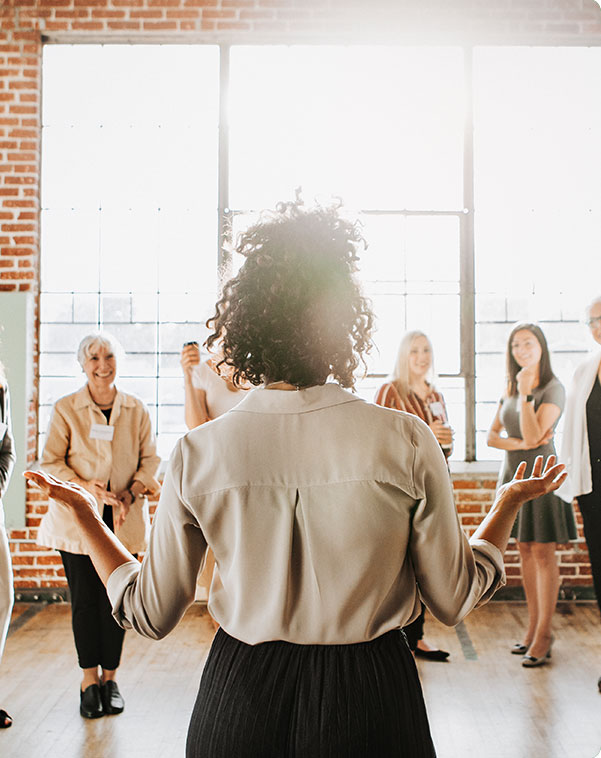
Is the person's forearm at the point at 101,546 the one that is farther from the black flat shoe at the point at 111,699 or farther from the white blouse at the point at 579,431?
the white blouse at the point at 579,431

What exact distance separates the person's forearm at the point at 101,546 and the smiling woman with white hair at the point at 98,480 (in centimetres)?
204

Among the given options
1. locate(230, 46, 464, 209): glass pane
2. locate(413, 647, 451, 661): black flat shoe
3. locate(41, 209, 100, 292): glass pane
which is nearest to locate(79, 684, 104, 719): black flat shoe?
locate(413, 647, 451, 661): black flat shoe

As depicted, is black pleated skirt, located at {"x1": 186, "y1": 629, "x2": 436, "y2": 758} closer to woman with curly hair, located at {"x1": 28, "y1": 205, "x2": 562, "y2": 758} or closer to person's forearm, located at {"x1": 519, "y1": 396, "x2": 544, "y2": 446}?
woman with curly hair, located at {"x1": 28, "y1": 205, "x2": 562, "y2": 758}

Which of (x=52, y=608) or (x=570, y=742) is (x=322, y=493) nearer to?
(x=570, y=742)

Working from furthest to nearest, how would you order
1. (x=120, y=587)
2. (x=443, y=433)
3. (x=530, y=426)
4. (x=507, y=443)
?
(x=507, y=443)
(x=530, y=426)
(x=443, y=433)
(x=120, y=587)

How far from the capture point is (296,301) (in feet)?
3.64

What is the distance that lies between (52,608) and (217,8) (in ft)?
12.8

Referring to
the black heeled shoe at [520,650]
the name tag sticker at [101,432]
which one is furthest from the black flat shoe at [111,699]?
the black heeled shoe at [520,650]

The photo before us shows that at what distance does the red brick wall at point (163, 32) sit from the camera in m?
4.84

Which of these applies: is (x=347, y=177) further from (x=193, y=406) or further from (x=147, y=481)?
(x=147, y=481)

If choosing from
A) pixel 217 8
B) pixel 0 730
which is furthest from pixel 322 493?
pixel 217 8

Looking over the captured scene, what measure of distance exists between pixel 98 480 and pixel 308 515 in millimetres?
2508

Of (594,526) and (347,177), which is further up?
(347,177)

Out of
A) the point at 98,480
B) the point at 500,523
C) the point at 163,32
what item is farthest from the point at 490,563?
the point at 163,32
